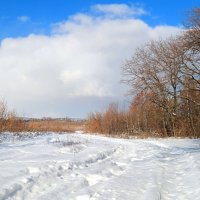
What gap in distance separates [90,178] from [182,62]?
2754cm

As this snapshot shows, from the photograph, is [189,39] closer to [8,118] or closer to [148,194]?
[8,118]

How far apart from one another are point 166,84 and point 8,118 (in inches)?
652

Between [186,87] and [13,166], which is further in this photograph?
[186,87]

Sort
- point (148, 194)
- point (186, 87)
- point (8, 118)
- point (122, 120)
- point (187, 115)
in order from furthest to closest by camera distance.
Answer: point (122, 120)
point (187, 115)
point (186, 87)
point (8, 118)
point (148, 194)

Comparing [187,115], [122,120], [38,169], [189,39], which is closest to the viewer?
[38,169]

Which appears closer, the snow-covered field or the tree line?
the snow-covered field

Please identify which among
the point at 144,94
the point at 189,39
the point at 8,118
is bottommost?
the point at 8,118

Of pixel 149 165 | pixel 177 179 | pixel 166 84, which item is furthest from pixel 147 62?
pixel 177 179

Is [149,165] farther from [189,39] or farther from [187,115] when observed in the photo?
[187,115]

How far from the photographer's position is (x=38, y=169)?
1007 cm

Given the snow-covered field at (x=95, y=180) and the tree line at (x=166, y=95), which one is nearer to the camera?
the snow-covered field at (x=95, y=180)

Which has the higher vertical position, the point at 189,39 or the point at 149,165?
the point at 189,39

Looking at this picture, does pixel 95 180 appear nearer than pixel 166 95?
Yes

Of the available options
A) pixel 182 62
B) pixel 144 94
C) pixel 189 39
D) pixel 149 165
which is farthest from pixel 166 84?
pixel 149 165
